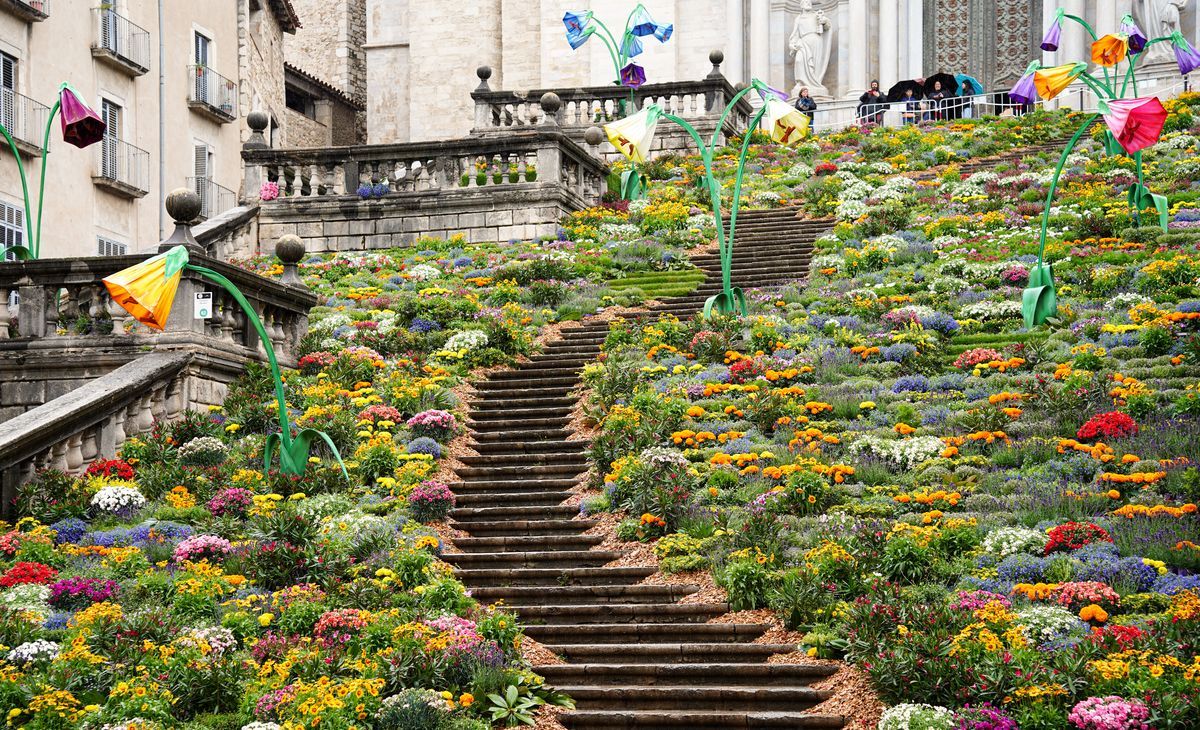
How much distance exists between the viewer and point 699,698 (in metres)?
12.3

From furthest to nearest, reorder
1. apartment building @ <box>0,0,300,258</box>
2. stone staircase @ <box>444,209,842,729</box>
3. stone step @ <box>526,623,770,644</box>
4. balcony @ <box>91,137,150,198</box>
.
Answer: balcony @ <box>91,137,150,198</box> → apartment building @ <box>0,0,300,258</box> → stone step @ <box>526,623,770,644</box> → stone staircase @ <box>444,209,842,729</box>

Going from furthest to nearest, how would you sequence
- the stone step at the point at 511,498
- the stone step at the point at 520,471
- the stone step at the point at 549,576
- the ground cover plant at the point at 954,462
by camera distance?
the stone step at the point at 520,471
the stone step at the point at 511,498
the stone step at the point at 549,576
the ground cover plant at the point at 954,462

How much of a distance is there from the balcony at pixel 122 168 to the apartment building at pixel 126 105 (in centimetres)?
3

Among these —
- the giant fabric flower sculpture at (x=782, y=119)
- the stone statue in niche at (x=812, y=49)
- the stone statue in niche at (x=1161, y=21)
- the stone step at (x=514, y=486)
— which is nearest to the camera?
the stone step at (x=514, y=486)

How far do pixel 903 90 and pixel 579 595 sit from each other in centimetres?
2880

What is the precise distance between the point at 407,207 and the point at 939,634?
67.1ft

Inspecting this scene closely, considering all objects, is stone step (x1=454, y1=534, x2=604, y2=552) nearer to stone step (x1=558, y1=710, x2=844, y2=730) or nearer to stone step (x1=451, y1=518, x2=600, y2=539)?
stone step (x1=451, y1=518, x2=600, y2=539)

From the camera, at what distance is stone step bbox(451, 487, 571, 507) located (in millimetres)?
17025

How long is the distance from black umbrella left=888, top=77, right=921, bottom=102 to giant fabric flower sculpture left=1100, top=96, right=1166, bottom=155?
826 inches

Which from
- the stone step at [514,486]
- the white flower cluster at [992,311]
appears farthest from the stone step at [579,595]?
the white flower cluster at [992,311]

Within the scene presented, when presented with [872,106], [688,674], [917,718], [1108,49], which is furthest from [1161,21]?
[917,718]

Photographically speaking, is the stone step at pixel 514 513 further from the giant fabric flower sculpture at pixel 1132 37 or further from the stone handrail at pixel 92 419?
the giant fabric flower sculpture at pixel 1132 37

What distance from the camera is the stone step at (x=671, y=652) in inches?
504

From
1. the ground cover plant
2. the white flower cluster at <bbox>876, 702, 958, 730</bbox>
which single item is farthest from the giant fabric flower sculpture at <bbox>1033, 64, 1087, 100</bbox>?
the white flower cluster at <bbox>876, 702, 958, 730</bbox>
